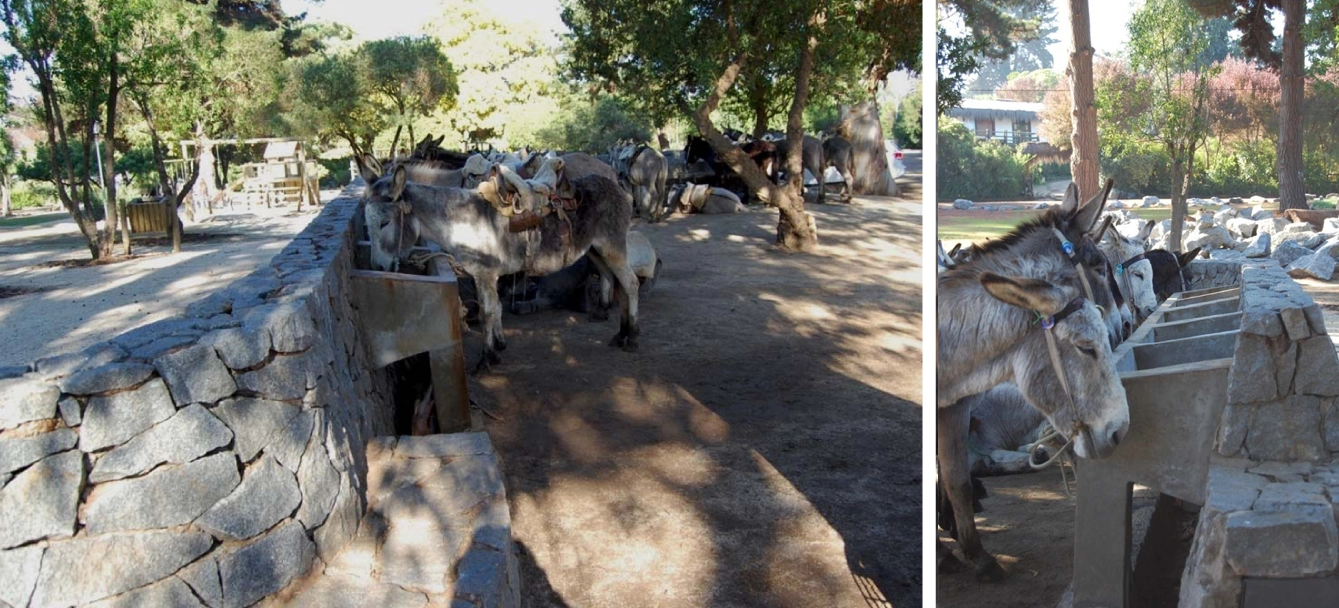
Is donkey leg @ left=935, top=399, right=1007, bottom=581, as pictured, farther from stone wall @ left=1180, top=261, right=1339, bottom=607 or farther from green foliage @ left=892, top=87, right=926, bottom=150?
green foliage @ left=892, top=87, right=926, bottom=150

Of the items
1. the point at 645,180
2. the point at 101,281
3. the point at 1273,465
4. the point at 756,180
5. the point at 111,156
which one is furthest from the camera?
the point at 645,180

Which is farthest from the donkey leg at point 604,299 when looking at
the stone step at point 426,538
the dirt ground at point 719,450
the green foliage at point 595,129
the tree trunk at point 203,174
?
the green foliage at point 595,129

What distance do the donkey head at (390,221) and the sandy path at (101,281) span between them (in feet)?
6.77

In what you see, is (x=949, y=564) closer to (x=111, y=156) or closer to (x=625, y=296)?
(x=625, y=296)

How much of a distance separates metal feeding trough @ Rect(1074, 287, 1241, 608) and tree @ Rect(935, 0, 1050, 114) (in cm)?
74

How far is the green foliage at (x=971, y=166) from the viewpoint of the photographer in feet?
8.27

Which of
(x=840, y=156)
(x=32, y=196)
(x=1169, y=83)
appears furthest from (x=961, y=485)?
(x=32, y=196)

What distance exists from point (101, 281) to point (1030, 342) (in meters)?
14.6

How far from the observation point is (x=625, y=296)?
9.93 meters

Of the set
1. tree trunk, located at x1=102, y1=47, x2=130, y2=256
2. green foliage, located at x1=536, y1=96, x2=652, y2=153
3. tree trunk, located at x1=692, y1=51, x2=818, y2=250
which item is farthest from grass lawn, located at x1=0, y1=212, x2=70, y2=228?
tree trunk, located at x1=692, y1=51, x2=818, y2=250

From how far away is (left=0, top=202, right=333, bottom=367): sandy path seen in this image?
1033 centimetres

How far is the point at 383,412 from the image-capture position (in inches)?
244

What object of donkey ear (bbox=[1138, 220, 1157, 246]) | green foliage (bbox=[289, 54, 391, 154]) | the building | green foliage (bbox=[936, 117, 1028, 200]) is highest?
green foliage (bbox=[289, 54, 391, 154])

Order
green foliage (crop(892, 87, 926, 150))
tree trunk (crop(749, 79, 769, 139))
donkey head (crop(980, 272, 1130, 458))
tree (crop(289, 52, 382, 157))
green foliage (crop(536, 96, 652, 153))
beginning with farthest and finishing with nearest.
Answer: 1. tree (crop(289, 52, 382, 157))
2. green foliage (crop(536, 96, 652, 153))
3. tree trunk (crop(749, 79, 769, 139))
4. green foliage (crop(892, 87, 926, 150))
5. donkey head (crop(980, 272, 1130, 458))
